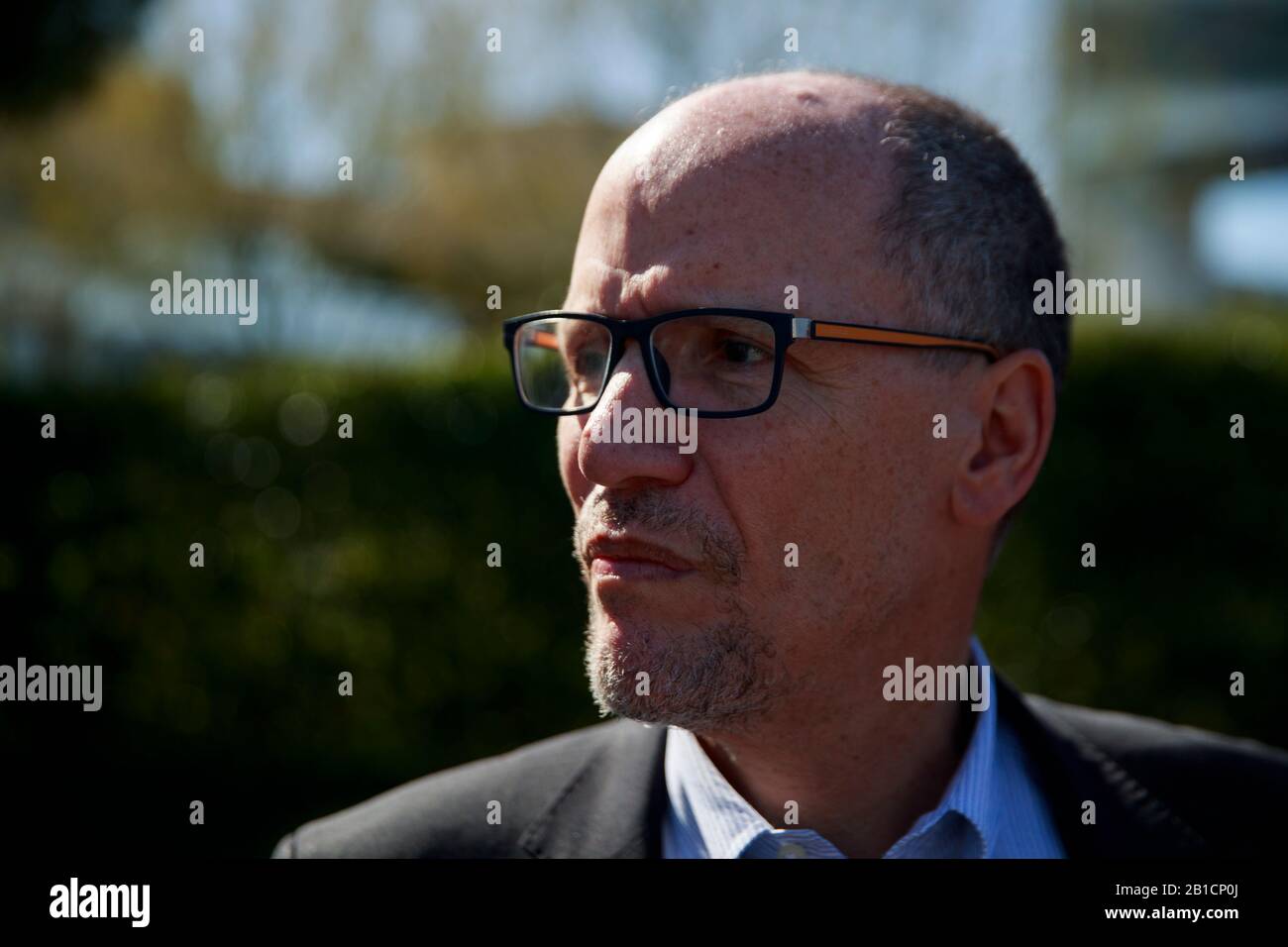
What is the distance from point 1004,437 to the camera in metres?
2.27

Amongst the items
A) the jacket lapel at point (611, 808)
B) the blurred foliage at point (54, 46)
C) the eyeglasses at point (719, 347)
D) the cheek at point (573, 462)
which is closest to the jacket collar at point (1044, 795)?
the jacket lapel at point (611, 808)

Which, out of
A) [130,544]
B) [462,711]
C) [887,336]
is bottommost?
[462,711]

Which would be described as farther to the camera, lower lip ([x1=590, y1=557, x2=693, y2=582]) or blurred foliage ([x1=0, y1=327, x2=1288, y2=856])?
blurred foliage ([x1=0, y1=327, x2=1288, y2=856])

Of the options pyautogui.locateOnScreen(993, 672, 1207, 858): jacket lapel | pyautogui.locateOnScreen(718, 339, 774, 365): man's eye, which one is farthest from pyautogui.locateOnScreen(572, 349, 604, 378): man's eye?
pyautogui.locateOnScreen(993, 672, 1207, 858): jacket lapel

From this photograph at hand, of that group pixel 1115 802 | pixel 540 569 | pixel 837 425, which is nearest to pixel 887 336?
pixel 837 425

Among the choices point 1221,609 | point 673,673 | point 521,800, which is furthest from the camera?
point 1221,609

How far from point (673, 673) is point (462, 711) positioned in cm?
471

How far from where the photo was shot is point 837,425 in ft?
6.67

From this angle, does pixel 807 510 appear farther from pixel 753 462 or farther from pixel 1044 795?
pixel 1044 795

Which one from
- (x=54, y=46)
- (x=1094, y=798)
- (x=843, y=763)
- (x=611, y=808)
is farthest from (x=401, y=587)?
(x=54, y=46)

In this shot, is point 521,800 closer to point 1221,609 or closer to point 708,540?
point 708,540

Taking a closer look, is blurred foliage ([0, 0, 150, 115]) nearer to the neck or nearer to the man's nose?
the man's nose

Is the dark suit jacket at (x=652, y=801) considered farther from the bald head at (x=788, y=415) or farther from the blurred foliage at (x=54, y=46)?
the blurred foliage at (x=54, y=46)

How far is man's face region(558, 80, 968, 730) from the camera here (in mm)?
1965
